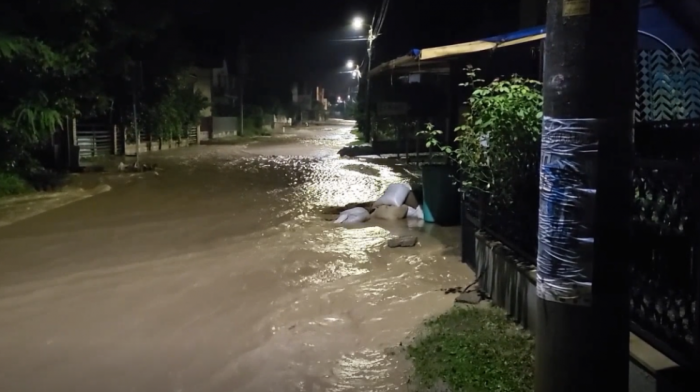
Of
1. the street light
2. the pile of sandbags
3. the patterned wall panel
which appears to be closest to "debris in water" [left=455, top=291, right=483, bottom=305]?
the patterned wall panel

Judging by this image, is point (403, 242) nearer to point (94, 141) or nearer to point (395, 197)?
point (395, 197)

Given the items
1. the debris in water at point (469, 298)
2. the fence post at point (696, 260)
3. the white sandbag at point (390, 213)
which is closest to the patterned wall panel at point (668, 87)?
the debris in water at point (469, 298)

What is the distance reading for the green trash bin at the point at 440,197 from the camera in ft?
32.9

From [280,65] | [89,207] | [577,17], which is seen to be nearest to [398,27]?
[89,207]

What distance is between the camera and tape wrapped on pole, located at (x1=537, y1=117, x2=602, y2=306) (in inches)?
98.7

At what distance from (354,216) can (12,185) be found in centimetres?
812

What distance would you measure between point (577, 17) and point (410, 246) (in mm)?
6604

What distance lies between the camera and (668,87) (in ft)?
20.2

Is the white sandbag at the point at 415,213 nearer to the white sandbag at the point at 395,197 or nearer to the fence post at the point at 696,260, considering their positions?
the white sandbag at the point at 395,197

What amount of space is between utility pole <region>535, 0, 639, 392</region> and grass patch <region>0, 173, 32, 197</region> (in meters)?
13.8

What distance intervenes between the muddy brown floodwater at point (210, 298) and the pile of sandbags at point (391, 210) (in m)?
0.36

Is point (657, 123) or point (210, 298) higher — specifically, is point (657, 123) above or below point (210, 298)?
above

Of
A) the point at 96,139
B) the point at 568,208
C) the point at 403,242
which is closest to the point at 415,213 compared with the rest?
the point at 403,242

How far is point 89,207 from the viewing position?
12680 millimetres
